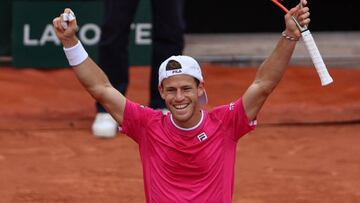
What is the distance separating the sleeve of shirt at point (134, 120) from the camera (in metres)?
4.32

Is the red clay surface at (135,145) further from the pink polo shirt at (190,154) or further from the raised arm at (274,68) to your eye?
the raised arm at (274,68)

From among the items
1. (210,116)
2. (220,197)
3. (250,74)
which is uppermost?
(210,116)

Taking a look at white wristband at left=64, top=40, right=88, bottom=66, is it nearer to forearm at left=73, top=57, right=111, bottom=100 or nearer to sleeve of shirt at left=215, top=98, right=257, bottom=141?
forearm at left=73, top=57, right=111, bottom=100

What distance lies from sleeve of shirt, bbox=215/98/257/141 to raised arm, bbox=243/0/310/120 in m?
0.03

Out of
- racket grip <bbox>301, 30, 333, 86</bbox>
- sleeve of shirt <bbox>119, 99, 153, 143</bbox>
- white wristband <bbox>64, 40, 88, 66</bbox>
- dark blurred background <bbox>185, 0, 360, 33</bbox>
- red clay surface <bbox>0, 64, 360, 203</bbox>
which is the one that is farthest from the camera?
dark blurred background <bbox>185, 0, 360, 33</bbox>

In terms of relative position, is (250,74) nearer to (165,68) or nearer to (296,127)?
(296,127)

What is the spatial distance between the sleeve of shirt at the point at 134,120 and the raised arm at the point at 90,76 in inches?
0.9

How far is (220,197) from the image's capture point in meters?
4.22

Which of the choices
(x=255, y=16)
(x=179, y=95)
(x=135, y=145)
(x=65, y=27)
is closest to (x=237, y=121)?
(x=179, y=95)

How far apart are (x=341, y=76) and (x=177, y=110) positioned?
4.27 metres

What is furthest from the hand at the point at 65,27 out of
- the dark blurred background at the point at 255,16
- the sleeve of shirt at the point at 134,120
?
the dark blurred background at the point at 255,16

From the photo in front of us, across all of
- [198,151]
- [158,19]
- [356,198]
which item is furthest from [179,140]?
[158,19]

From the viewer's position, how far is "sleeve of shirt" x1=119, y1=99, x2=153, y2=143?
432 cm

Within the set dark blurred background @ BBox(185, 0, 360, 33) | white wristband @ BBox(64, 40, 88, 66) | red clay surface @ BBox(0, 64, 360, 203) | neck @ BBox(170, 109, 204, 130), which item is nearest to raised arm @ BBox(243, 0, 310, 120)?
neck @ BBox(170, 109, 204, 130)
